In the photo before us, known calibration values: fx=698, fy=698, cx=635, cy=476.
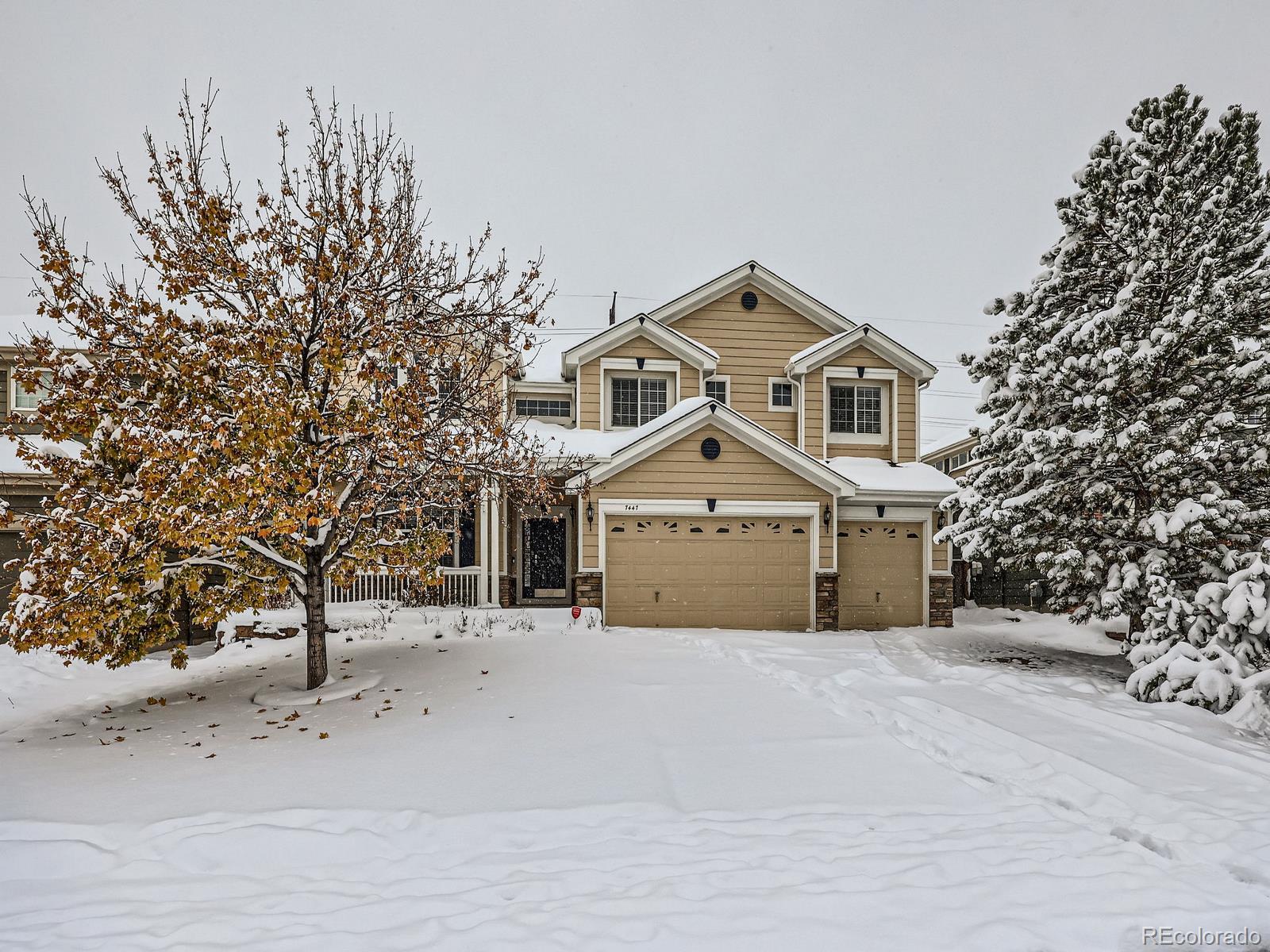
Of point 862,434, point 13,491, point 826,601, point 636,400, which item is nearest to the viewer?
point 13,491

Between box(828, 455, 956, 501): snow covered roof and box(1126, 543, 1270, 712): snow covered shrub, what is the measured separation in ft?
19.6

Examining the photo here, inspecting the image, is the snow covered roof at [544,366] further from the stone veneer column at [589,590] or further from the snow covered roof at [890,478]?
the snow covered roof at [890,478]

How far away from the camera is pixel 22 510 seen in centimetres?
1308

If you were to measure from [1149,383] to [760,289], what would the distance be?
31.0ft

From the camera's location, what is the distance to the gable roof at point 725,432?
43.7 feet

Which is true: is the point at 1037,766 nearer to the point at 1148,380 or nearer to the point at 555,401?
the point at 1148,380

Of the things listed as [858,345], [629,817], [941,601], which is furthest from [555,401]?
[629,817]

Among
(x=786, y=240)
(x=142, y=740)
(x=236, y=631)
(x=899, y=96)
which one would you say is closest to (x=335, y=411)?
(x=142, y=740)

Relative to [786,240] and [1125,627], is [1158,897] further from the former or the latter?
[786,240]

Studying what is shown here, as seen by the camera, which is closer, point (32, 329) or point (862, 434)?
point (32, 329)

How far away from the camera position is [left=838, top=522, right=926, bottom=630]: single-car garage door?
1468cm

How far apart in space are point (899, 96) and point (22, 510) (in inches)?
1869

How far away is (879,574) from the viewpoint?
14797 mm

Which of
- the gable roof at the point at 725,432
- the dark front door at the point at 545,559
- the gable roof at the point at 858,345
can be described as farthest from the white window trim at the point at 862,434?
the dark front door at the point at 545,559
